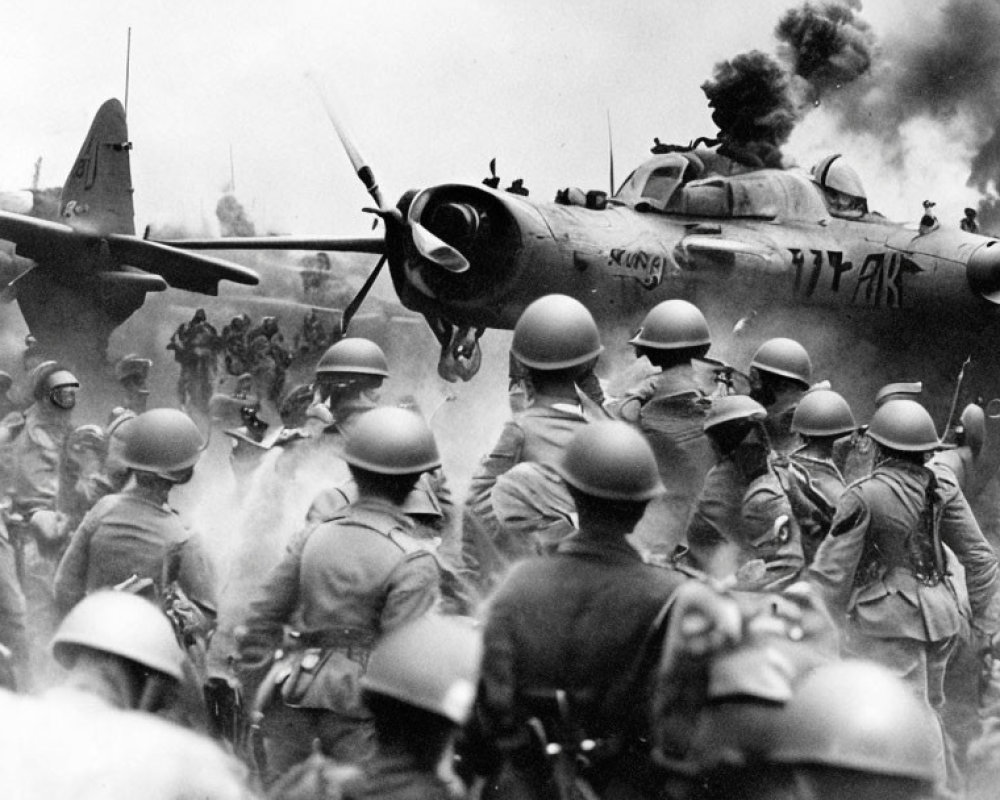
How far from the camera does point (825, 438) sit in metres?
7.58

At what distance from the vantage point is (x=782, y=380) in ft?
26.4

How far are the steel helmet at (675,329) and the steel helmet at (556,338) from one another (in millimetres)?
1330

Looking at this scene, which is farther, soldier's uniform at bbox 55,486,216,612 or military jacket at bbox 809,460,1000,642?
military jacket at bbox 809,460,1000,642

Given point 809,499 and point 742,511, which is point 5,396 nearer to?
point 809,499

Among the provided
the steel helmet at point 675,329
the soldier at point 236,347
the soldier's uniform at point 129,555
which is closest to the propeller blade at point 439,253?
the steel helmet at point 675,329

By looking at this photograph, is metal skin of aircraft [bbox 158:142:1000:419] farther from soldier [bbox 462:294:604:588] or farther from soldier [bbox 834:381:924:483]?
soldier [bbox 462:294:604:588]

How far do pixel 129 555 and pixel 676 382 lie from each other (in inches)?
112

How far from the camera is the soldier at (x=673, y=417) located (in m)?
7.44

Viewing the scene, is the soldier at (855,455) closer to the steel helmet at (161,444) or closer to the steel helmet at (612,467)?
the steel helmet at (161,444)

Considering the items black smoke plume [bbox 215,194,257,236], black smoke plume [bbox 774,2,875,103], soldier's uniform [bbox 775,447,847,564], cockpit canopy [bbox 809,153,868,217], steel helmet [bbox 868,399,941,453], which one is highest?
black smoke plume [bbox 774,2,875,103]

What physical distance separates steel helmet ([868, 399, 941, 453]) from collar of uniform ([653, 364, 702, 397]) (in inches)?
40.0

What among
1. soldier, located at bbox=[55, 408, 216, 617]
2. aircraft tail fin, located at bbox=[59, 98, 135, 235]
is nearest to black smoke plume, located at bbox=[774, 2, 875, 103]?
aircraft tail fin, located at bbox=[59, 98, 135, 235]

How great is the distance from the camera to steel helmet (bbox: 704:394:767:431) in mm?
6457

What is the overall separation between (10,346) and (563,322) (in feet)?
49.9
